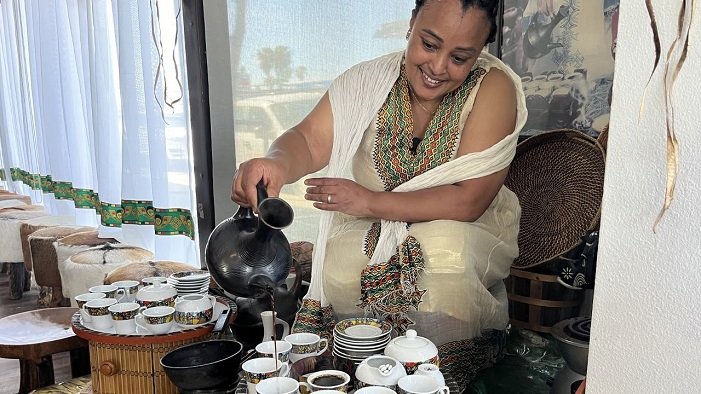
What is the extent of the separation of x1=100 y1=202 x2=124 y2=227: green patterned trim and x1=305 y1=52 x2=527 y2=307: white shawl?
4.89 ft

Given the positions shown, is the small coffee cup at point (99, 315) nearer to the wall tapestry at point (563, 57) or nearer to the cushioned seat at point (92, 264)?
the cushioned seat at point (92, 264)

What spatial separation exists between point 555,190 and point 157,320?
3.71ft

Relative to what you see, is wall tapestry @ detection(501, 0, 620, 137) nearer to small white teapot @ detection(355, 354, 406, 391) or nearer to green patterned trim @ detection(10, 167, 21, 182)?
small white teapot @ detection(355, 354, 406, 391)

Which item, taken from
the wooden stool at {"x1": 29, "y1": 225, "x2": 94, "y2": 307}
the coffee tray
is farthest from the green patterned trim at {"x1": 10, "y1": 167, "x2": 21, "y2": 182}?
the coffee tray

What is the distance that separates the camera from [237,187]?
1.27 m

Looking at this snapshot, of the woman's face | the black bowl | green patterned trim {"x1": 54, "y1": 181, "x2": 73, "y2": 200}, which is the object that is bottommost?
the black bowl


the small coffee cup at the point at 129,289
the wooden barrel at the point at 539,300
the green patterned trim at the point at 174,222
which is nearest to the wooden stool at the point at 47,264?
the green patterned trim at the point at 174,222

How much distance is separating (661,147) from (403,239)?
773mm

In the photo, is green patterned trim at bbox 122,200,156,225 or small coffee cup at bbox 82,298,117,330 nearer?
small coffee cup at bbox 82,298,117,330

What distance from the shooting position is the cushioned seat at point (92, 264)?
237 centimetres

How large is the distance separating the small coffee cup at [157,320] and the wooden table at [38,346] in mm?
391

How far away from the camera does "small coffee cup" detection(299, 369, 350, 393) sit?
3.27ft

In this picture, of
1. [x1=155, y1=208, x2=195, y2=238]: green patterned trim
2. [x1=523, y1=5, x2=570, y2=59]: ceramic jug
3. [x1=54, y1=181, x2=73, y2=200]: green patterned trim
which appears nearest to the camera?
[x1=523, y1=5, x2=570, y2=59]: ceramic jug

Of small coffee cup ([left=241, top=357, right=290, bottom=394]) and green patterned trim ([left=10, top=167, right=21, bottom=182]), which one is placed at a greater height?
green patterned trim ([left=10, top=167, right=21, bottom=182])
